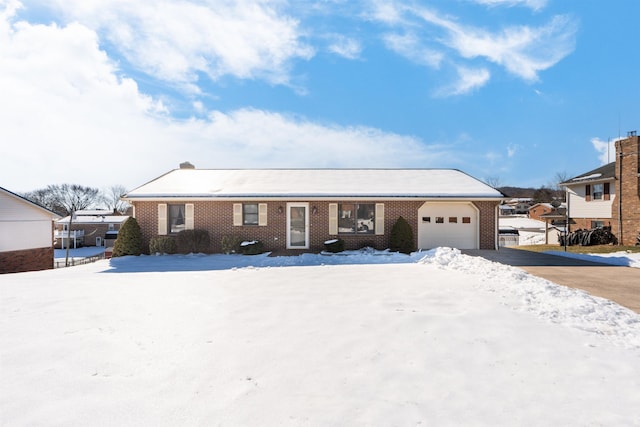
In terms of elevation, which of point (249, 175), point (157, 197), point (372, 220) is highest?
point (249, 175)

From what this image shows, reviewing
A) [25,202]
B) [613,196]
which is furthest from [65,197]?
[613,196]

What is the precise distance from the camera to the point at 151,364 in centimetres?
368

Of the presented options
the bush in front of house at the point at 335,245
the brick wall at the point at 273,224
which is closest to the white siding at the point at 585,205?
the brick wall at the point at 273,224

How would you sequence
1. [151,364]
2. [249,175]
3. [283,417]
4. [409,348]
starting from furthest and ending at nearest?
[249,175] → [409,348] → [151,364] → [283,417]

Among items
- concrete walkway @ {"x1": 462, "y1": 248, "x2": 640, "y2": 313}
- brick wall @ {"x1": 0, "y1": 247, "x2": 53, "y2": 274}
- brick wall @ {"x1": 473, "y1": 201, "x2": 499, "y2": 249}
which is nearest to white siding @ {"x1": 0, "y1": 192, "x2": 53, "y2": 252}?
brick wall @ {"x1": 0, "y1": 247, "x2": 53, "y2": 274}

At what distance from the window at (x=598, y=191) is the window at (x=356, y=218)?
21.8m

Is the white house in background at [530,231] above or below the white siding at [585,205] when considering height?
below

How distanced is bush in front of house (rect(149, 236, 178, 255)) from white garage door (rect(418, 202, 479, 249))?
1119 cm

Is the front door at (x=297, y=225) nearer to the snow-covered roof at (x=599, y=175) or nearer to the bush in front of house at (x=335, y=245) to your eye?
the bush in front of house at (x=335, y=245)

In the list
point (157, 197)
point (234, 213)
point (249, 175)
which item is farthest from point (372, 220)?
point (157, 197)

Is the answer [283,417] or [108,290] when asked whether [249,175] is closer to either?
[108,290]

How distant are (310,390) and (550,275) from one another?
8.61 metres

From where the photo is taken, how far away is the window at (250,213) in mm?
14398

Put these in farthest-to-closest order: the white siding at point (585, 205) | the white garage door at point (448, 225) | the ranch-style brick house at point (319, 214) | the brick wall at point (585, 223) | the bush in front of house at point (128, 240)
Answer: the white siding at point (585, 205) < the brick wall at point (585, 223) < the white garage door at point (448, 225) < the ranch-style brick house at point (319, 214) < the bush in front of house at point (128, 240)
